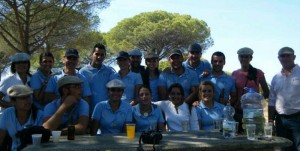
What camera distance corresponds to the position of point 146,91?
538 cm

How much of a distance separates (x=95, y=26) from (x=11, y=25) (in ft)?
18.1

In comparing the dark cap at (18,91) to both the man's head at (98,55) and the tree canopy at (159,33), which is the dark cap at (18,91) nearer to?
the man's head at (98,55)

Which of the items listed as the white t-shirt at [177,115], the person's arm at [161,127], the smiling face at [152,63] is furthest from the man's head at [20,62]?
the person's arm at [161,127]

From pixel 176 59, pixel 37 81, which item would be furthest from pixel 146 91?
pixel 37 81

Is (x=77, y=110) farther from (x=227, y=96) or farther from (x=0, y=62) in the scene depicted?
(x=0, y=62)

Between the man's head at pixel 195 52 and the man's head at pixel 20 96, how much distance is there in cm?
310

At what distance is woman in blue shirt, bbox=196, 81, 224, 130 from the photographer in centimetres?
550

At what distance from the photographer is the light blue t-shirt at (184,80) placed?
6168 millimetres

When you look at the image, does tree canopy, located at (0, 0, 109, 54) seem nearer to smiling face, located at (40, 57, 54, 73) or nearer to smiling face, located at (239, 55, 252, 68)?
smiling face, located at (40, 57, 54, 73)

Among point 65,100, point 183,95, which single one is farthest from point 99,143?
point 183,95

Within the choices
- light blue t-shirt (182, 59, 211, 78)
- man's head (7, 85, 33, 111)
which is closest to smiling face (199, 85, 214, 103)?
light blue t-shirt (182, 59, 211, 78)

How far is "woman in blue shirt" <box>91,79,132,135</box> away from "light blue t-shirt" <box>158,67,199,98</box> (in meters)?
1.30

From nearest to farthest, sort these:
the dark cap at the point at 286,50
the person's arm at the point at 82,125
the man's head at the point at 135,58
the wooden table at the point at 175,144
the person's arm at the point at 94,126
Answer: the wooden table at the point at 175,144 → the person's arm at the point at 82,125 → the person's arm at the point at 94,126 → the dark cap at the point at 286,50 → the man's head at the point at 135,58

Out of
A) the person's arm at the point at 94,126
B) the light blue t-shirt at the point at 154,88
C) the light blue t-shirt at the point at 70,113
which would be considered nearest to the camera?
the light blue t-shirt at the point at 70,113
